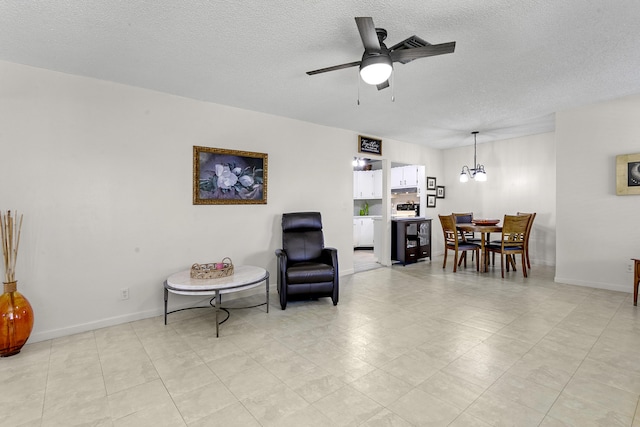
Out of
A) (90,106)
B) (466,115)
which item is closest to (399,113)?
(466,115)

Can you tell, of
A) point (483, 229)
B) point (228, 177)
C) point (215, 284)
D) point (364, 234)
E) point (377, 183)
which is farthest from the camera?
point (377, 183)

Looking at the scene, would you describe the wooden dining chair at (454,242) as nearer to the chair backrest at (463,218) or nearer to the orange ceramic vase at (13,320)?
the chair backrest at (463,218)

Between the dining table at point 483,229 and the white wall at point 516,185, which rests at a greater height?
the white wall at point 516,185

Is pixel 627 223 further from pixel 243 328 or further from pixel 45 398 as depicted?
pixel 45 398

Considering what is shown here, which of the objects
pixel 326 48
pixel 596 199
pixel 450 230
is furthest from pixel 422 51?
pixel 450 230

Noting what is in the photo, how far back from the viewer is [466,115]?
173 inches

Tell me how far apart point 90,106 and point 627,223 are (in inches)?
252

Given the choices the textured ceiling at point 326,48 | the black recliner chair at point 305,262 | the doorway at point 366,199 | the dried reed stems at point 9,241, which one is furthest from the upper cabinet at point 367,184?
the dried reed stems at point 9,241

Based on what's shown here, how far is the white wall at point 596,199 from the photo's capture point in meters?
3.86

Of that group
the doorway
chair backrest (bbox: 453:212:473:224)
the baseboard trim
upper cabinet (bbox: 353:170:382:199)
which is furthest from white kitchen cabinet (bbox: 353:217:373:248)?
the baseboard trim

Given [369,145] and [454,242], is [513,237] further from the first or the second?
[369,145]

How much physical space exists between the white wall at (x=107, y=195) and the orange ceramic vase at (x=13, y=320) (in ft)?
0.88

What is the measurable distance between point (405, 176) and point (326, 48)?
5.06 metres

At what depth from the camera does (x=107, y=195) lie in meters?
3.05
